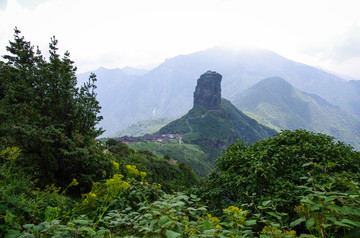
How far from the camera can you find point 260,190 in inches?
211

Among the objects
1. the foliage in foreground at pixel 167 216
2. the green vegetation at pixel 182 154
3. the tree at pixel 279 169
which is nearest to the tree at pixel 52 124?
the foliage in foreground at pixel 167 216

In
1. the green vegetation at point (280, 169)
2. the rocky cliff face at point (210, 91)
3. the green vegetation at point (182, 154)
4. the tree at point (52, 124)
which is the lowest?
the green vegetation at point (182, 154)

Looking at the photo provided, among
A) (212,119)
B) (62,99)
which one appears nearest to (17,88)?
(62,99)

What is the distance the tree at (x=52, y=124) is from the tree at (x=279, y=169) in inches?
174

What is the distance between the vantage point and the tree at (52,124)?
235 inches

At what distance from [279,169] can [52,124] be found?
24.8ft

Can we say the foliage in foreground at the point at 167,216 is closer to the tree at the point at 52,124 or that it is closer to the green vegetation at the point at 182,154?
the tree at the point at 52,124

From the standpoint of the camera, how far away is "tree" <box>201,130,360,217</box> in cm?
495

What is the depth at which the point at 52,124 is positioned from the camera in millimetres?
6613

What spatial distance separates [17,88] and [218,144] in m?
121

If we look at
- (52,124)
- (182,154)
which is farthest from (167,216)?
(182,154)

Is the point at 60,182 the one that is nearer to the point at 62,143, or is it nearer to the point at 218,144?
the point at 62,143

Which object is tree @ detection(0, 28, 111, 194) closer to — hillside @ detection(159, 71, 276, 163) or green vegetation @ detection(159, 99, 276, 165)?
green vegetation @ detection(159, 99, 276, 165)

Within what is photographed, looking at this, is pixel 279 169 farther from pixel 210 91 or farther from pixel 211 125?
pixel 210 91
